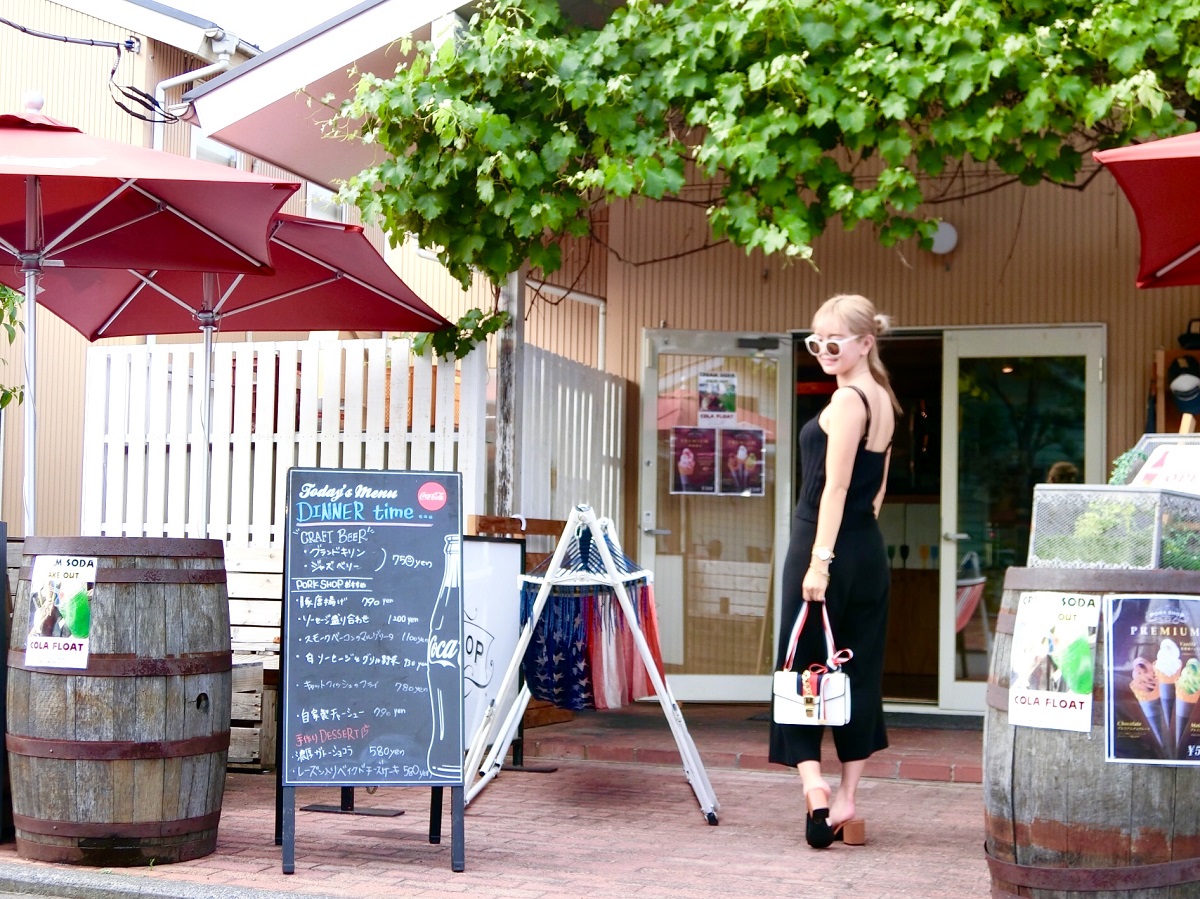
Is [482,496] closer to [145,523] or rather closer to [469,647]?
[469,647]

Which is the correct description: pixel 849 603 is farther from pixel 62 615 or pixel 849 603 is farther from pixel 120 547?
pixel 62 615

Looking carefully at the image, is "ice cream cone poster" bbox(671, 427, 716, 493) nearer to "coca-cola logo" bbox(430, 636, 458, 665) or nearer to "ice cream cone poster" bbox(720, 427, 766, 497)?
"ice cream cone poster" bbox(720, 427, 766, 497)

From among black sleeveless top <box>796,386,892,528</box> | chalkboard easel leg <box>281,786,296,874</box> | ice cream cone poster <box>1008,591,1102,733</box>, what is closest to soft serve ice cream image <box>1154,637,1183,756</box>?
ice cream cone poster <box>1008,591,1102,733</box>

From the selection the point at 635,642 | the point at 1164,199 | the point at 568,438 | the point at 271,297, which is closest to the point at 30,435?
the point at 271,297

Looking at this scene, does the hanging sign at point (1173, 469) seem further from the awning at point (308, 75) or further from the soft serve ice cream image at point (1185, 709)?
the awning at point (308, 75)

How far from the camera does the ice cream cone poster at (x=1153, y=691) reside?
3.46 metres

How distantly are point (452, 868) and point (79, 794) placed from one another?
1.15m

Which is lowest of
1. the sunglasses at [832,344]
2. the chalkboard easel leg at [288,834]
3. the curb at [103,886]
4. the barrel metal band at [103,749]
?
the curb at [103,886]

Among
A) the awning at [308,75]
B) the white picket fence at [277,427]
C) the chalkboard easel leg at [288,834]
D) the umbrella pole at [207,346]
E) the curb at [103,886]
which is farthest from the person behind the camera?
the white picket fence at [277,427]

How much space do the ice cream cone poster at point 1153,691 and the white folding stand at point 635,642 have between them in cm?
211

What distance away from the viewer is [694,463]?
848cm

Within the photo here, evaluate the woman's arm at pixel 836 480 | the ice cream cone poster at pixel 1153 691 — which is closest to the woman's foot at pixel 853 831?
the woman's arm at pixel 836 480

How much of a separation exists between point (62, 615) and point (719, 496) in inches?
185

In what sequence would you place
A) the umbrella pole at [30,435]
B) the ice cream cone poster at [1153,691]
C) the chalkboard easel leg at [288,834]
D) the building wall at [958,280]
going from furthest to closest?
1. the building wall at [958,280]
2. the umbrella pole at [30,435]
3. the chalkboard easel leg at [288,834]
4. the ice cream cone poster at [1153,691]
